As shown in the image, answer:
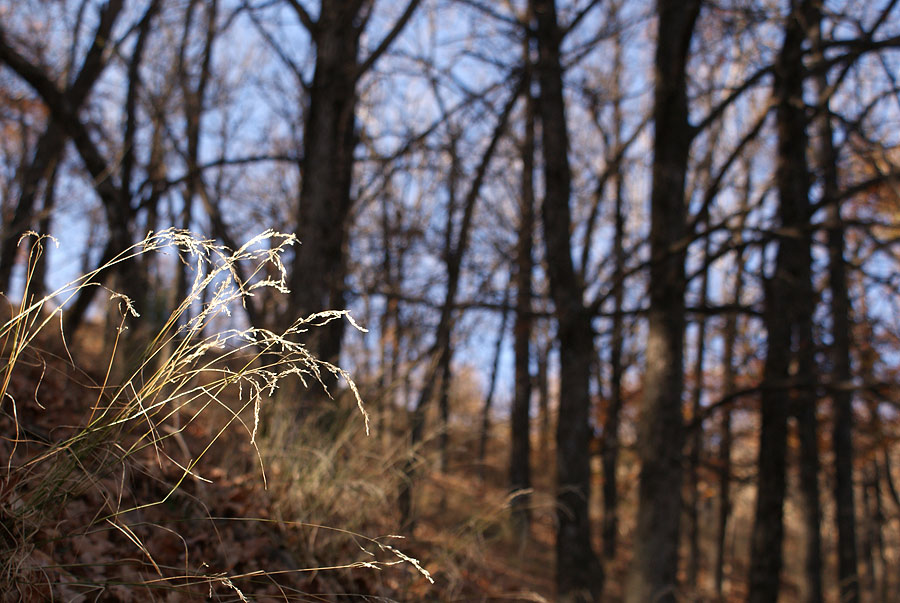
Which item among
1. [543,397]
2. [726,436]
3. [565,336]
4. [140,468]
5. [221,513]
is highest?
[543,397]

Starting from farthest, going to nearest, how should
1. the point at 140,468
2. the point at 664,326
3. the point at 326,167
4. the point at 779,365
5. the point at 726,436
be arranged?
the point at 726,436 < the point at 779,365 < the point at 664,326 < the point at 326,167 < the point at 140,468

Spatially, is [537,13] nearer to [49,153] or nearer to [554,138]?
[554,138]

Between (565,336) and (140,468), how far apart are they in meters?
4.45

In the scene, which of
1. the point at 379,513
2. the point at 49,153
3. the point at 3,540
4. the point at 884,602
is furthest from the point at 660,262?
the point at 884,602

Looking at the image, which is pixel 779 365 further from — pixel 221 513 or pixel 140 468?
pixel 140 468

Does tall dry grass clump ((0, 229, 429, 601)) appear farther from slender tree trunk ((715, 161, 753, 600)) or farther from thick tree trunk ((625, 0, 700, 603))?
slender tree trunk ((715, 161, 753, 600))

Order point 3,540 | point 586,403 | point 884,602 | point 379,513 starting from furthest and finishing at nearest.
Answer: point 884,602 < point 586,403 < point 379,513 < point 3,540

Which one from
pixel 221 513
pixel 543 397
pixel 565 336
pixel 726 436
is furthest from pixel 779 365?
pixel 543 397

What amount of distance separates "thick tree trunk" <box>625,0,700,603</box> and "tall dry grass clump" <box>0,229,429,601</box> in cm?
308

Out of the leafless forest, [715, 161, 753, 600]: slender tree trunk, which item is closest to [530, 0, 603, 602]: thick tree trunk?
the leafless forest

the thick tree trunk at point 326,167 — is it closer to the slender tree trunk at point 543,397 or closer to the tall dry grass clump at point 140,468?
the tall dry grass clump at point 140,468

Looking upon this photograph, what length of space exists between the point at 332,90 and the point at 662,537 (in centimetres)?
454

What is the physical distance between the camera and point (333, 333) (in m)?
5.11

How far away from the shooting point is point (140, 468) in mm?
2553
